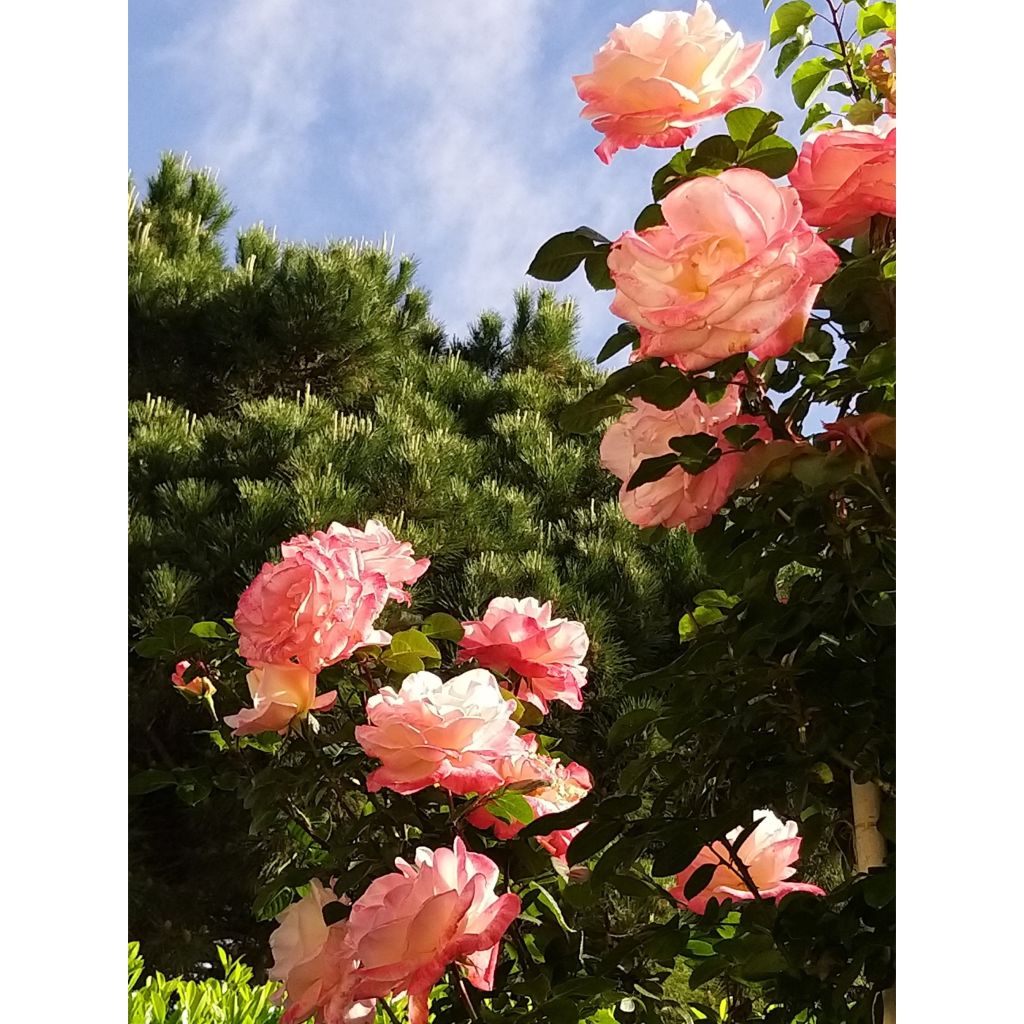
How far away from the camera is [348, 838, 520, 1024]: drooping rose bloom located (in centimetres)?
59

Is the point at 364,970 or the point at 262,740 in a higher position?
the point at 262,740

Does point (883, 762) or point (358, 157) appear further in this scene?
point (358, 157)

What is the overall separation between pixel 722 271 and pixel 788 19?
220mm

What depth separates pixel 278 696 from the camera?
2.33ft

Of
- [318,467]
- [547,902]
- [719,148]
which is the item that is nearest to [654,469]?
[719,148]

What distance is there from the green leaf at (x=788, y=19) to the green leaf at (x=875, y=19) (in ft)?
0.09

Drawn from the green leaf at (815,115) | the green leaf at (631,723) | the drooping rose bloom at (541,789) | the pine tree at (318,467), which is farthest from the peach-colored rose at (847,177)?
the pine tree at (318,467)

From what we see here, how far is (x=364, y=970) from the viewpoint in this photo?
60 cm

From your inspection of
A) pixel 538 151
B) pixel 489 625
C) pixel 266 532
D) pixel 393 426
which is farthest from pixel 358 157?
pixel 489 625

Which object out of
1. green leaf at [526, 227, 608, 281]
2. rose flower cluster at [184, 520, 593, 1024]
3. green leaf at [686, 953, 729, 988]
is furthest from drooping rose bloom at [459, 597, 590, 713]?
green leaf at [526, 227, 608, 281]

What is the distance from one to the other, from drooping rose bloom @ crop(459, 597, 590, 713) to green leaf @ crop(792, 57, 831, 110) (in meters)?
0.36

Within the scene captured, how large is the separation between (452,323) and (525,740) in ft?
9.98

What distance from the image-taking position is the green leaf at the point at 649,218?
535 mm
